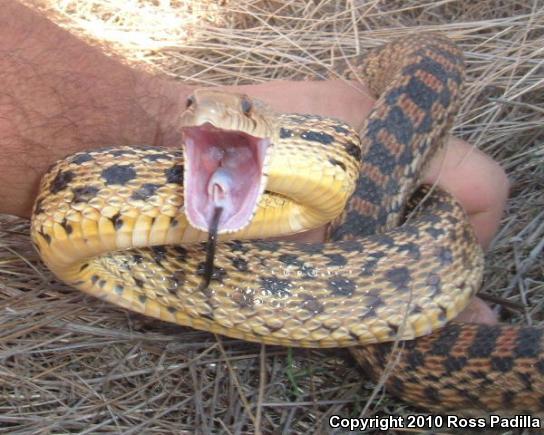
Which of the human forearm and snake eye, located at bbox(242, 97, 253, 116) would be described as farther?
the human forearm

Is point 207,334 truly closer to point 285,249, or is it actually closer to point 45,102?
point 285,249

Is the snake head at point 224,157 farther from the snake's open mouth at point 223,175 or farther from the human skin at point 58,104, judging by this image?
the human skin at point 58,104

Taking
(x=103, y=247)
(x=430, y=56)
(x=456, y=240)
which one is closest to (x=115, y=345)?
(x=103, y=247)

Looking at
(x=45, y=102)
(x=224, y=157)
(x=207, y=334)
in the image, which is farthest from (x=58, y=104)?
(x=207, y=334)

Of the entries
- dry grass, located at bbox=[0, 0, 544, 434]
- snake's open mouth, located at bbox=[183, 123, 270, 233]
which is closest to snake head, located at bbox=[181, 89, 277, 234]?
snake's open mouth, located at bbox=[183, 123, 270, 233]

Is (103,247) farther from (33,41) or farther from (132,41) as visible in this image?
(132,41)

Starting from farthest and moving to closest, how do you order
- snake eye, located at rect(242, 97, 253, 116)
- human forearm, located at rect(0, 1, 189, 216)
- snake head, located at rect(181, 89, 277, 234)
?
1. human forearm, located at rect(0, 1, 189, 216)
2. snake eye, located at rect(242, 97, 253, 116)
3. snake head, located at rect(181, 89, 277, 234)

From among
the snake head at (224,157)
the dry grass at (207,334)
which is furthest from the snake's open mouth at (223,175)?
the dry grass at (207,334)

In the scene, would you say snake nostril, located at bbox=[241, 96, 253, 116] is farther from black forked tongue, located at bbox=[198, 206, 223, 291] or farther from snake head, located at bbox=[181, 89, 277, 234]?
black forked tongue, located at bbox=[198, 206, 223, 291]
